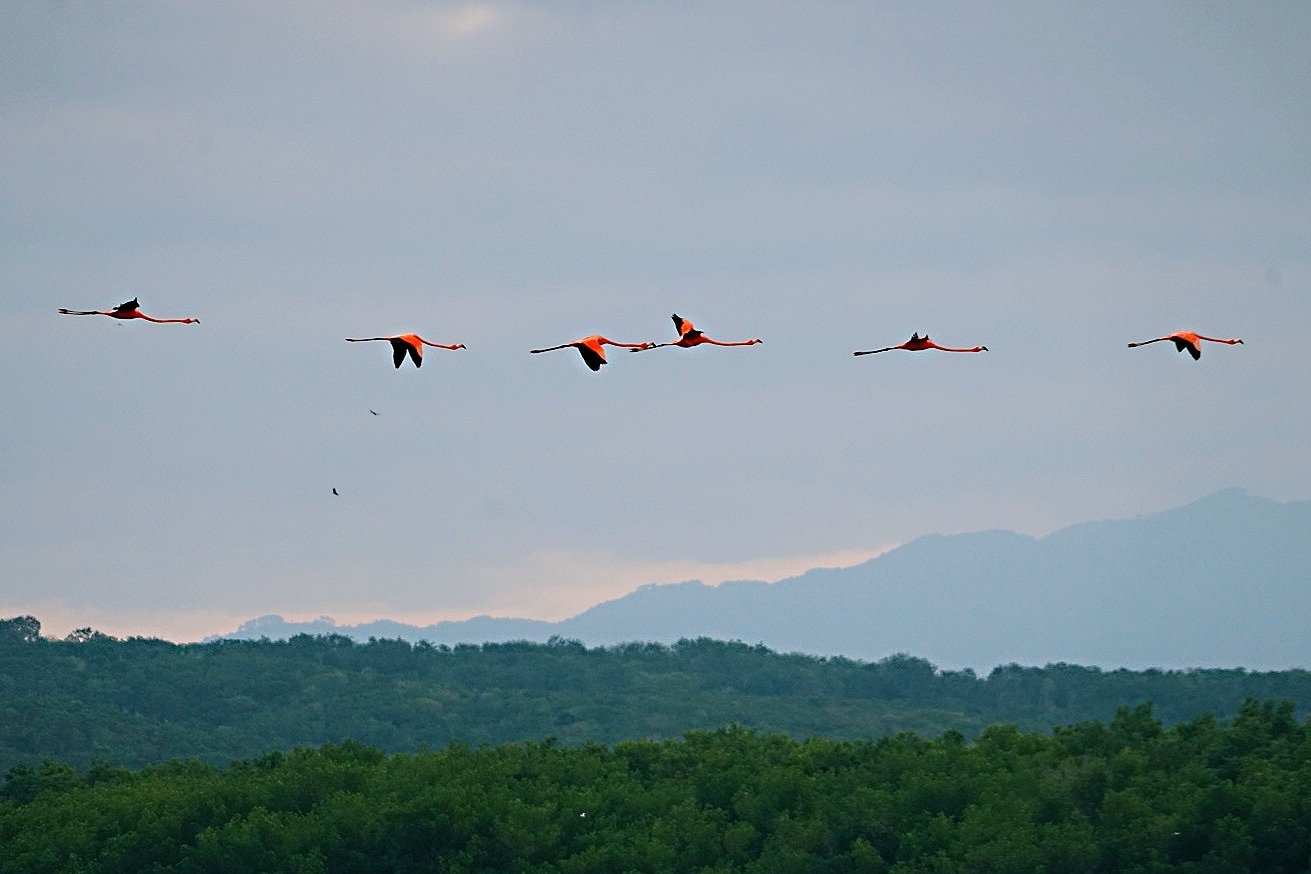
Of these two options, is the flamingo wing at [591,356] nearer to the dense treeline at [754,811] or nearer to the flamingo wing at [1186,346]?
the flamingo wing at [1186,346]

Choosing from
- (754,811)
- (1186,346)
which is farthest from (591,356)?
(754,811)

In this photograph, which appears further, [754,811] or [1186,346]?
[754,811]

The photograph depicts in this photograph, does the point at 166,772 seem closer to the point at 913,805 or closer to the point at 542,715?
the point at 913,805

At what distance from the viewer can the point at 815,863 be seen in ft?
263

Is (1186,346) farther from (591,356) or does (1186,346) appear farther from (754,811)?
(754,811)

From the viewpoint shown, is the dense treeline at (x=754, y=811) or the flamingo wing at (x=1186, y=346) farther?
the dense treeline at (x=754, y=811)

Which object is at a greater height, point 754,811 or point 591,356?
point 591,356

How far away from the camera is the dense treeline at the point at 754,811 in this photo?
3034 inches

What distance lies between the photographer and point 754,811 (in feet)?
283

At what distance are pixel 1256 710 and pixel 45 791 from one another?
65.5m

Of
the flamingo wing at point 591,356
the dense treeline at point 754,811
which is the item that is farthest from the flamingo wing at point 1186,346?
the dense treeline at point 754,811

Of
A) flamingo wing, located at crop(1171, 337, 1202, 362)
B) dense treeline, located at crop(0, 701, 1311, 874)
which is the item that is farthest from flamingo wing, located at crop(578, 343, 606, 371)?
dense treeline, located at crop(0, 701, 1311, 874)

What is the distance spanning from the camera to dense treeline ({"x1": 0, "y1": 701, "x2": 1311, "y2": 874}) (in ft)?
253

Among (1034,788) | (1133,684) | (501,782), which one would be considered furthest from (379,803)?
(1133,684)
